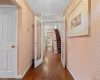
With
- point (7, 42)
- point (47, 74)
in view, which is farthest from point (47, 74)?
point (7, 42)

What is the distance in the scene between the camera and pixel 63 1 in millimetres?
4035

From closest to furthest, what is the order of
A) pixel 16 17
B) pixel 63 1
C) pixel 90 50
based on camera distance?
pixel 90 50 < pixel 16 17 < pixel 63 1

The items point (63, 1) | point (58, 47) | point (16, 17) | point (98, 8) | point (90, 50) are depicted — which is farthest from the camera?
point (58, 47)

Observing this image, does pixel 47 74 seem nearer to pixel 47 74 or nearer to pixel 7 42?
pixel 47 74

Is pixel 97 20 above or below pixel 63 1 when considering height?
below

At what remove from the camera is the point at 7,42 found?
12.2 feet

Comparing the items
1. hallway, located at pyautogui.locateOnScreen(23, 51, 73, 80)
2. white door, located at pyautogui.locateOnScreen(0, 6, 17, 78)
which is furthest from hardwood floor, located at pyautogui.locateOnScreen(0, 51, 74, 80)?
white door, located at pyautogui.locateOnScreen(0, 6, 17, 78)

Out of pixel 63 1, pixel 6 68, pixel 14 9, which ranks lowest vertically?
pixel 6 68

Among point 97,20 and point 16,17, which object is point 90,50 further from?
point 16,17

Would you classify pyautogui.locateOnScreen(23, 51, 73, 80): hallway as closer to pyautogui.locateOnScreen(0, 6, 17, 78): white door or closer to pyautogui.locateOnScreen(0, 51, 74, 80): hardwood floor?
pyautogui.locateOnScreen(0, 51, 74, 80): hardwood floor

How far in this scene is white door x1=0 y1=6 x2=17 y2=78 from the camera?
12.1ft

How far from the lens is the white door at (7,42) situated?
3.69 meters

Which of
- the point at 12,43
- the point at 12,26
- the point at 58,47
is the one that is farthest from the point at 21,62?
the point at 58,47

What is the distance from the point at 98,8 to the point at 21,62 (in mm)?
2653
